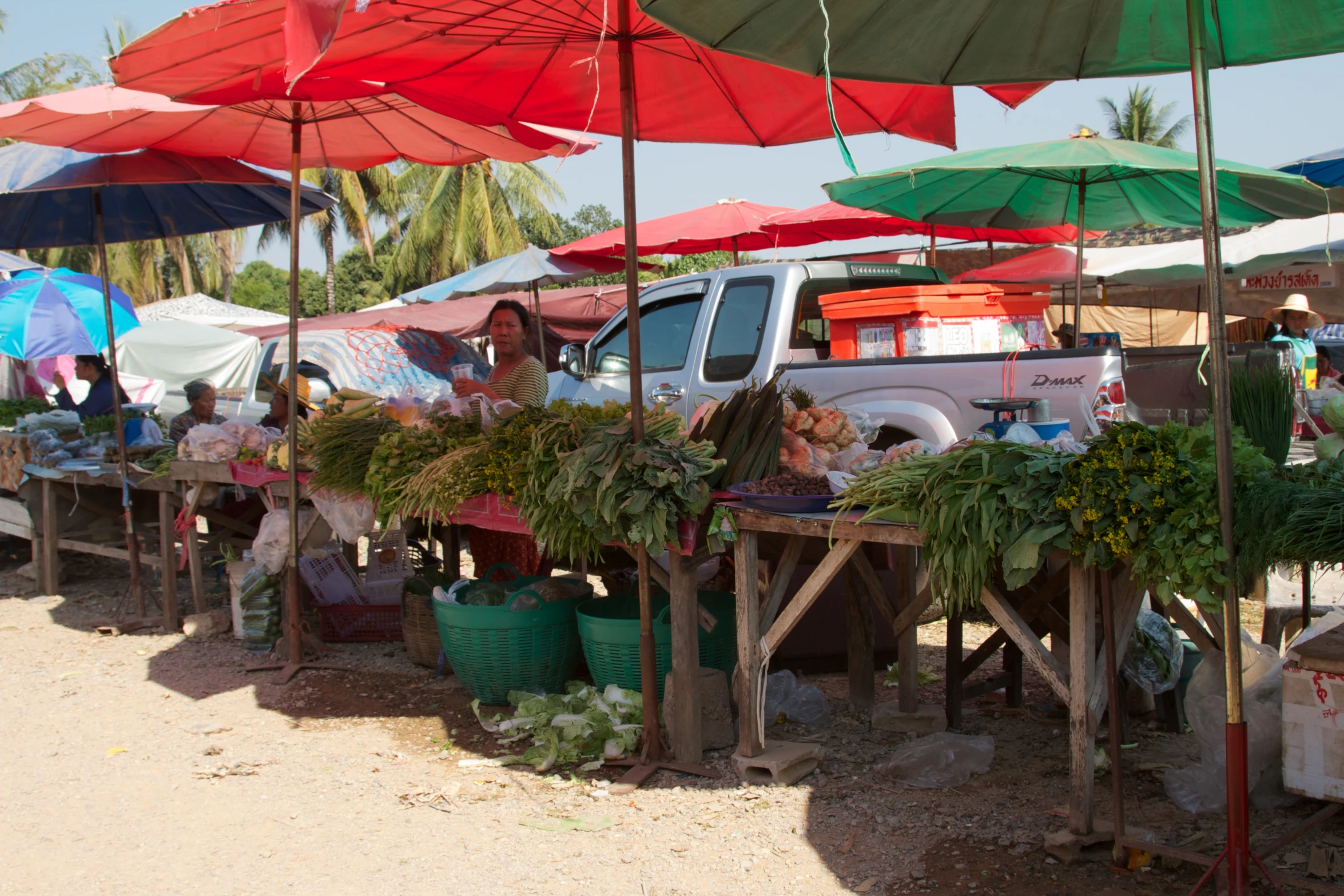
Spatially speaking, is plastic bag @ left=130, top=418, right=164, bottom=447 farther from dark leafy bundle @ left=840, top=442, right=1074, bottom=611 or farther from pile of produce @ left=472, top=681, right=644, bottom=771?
dark leafy bundle @ left=840, top=442, right=1074, bottom=611

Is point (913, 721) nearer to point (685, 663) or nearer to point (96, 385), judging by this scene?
point (685, 663)

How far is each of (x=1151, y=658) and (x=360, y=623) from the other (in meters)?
4.76

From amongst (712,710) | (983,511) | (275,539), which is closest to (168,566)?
(275,539)

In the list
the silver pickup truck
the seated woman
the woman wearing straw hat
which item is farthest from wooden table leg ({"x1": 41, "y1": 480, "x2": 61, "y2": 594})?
the woman wearing straw hat

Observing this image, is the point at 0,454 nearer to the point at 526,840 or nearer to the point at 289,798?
the point at 289,798

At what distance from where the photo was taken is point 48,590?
8328 millimetres

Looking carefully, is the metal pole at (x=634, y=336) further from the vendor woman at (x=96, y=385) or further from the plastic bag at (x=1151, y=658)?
the vendor woman at (x=96, y=385)

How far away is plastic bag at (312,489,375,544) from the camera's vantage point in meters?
5.46

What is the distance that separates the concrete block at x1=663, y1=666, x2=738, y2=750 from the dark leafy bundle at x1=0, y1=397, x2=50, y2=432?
756 cm

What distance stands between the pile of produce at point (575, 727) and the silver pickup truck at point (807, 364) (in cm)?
148

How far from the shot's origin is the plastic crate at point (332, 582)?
672 centimetres

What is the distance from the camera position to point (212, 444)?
21.4 feet

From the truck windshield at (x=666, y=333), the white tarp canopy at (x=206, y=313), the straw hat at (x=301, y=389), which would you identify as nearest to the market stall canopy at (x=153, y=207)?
the straw hat at (x=301, y=389)

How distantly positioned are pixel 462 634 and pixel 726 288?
3028 millimetres
